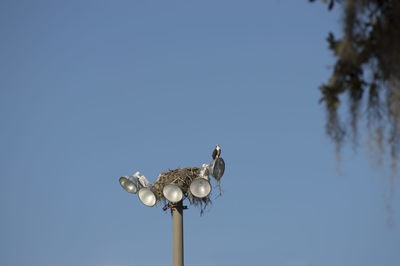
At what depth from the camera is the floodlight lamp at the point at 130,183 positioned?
14656 millimetres

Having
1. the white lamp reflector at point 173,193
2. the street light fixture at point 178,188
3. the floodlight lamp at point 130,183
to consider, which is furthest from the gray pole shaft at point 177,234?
the floodlight lamp at point 130,183

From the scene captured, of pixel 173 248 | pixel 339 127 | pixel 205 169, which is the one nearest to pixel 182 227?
pixel 173 248

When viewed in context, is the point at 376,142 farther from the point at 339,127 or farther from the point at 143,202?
the point at 143,202

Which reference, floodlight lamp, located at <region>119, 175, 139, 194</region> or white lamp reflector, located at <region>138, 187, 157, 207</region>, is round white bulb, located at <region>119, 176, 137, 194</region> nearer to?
floodlight lamp, located at <region>119, 175, 139, 194</region>

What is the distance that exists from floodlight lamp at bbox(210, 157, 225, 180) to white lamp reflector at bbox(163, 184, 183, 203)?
879 millimetres

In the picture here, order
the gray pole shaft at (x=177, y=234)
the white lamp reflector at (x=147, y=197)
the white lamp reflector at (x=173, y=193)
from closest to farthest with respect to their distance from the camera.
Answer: the white lamp reflector at (x=173, y=193), the gray pole shaft at (x=177, y=234), the white lamp reflector at (x=147, y=197)

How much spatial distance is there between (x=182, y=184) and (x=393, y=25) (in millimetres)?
10190

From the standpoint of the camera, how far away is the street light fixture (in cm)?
1387

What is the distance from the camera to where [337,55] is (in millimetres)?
4562

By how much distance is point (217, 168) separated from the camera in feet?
46.1

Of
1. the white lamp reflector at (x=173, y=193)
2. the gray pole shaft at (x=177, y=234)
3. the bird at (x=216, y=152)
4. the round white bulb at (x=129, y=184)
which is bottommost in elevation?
the gray pole shaft at (x=177, y=234)

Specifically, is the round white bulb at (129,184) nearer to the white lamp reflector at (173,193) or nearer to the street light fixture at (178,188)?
the street light fixture at (178,188)

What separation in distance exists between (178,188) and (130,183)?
A: 139 cm

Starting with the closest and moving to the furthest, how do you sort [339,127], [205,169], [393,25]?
[393,25] → [339,127] → [205,169]
